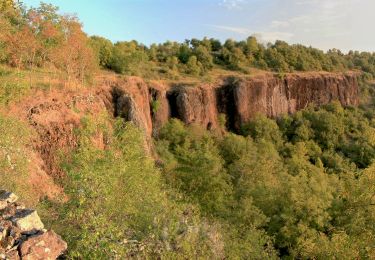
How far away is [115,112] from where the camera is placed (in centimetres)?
3616

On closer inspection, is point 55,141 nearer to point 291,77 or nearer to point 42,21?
point 42,21

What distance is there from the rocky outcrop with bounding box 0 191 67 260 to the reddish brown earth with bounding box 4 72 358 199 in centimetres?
962

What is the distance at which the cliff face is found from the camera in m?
40.6

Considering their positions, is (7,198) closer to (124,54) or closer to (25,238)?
(25,238)

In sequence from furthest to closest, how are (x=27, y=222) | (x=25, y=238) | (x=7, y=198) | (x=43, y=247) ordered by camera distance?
(x=7, y=198) → (x=27, y=222) → (x=25, y=238) → (x=43, y=247)

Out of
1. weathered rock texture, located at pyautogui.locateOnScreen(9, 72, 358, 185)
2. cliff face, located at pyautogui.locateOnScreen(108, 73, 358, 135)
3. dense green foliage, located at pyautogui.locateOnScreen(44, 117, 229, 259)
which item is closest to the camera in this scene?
dense green foliage, located at pyautogui.locateOnScreen(44, 117, 229, 259)

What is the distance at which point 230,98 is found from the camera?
5566 cm

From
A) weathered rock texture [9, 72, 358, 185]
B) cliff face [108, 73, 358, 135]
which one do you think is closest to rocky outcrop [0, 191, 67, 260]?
weathered rock texture [9, 72, 358, 185]

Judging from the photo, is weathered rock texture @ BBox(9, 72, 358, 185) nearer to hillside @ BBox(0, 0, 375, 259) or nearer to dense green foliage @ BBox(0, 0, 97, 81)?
hillside @ BBox(0, 0, 375, 259)

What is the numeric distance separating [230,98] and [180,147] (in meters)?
15.3

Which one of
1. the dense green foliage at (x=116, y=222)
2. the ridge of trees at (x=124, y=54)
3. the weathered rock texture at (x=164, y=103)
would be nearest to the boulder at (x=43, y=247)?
the dense green foliage at (x=116, y=222)

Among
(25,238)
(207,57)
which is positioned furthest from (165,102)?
(25,238)

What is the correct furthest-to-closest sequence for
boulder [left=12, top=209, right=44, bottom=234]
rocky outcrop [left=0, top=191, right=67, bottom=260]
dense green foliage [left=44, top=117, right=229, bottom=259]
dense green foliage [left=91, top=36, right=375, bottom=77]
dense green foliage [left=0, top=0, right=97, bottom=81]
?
dense green foliage [left=91, top=36, right=375, bottom=77] < dense green foliage [left=0, top=0, right=97, bottom=81] < dense green foliage [left=44, top=117, right=229, bottom=259] < boulder [left=12, top=209, right=44, bottom=234] < rocky outcrop [left=0, top=191, right=67, bottom=260]

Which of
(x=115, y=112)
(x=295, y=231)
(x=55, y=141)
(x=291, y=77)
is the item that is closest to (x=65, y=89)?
(x=55, y=141)
